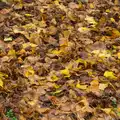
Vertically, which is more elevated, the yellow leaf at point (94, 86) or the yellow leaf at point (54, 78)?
the yellow leaf at point (54, 78)

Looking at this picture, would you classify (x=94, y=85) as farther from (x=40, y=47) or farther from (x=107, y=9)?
(x=107, y=9)

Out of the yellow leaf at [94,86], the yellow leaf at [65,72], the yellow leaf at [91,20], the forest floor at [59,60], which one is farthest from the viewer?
the yellow leaf at [91,20]

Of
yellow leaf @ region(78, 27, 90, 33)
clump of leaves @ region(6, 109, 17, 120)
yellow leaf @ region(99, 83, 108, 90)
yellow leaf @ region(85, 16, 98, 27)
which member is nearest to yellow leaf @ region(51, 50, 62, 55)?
yellow leaf @ region(78, 27, 90, 33)

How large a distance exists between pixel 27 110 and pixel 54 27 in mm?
1588

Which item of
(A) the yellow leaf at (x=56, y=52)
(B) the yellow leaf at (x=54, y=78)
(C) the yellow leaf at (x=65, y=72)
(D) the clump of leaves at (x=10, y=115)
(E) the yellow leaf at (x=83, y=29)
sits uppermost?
(E) the yellow leaf at (x=83, y=29)

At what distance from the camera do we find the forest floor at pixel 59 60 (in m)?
4.04

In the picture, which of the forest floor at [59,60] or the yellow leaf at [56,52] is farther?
the yellow leaf at [56,52]

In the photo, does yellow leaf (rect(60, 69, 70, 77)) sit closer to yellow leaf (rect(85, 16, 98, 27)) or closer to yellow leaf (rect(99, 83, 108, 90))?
yellow leaf (rect(99, 83, 108, 90))

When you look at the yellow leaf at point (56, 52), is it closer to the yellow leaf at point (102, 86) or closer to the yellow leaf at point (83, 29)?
the yellow leaf at point (83, 29)

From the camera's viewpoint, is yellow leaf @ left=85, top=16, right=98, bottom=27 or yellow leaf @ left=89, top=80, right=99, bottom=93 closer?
yellow leaf @ left=89, top=80, right=99, bottom=93

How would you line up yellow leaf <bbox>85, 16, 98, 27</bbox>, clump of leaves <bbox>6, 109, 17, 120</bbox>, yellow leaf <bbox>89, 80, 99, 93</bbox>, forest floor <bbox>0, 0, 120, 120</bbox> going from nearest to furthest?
clump of leaves <bbox>6, 109, 17, 120</bbox>, forest floor <bbox>0, 0, 120, 120</bbox>, yellow leaf <bbox>89, 80, 99, 93</bbox>, yellow leaf <bbox>85, 16, 98, 27</bbox>

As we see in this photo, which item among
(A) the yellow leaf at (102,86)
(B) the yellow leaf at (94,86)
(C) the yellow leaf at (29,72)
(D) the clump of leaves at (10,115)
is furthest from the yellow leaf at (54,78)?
(D) the clump of leaves at (10,115)

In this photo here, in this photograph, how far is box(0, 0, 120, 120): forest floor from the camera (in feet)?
13.3

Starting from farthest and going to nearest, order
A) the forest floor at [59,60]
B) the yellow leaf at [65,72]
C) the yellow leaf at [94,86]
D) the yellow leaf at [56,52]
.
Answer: the yellow leaf at [56,52], the yellow leaf at [65,72], the yellow leaf at [94,86], the forest floor at [59,60]
